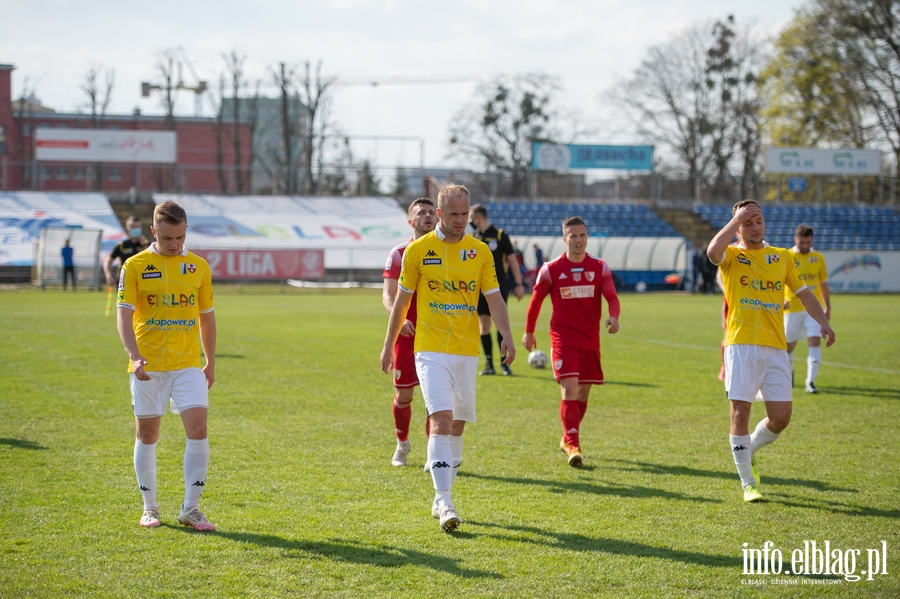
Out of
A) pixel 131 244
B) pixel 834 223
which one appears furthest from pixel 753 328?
pixel 834 223

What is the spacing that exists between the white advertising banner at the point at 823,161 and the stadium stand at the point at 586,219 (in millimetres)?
8013

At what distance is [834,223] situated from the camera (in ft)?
161

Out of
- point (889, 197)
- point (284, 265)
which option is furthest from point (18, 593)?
point (889, 197)

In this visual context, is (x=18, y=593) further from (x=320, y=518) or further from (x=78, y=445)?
(x=78, y=445)

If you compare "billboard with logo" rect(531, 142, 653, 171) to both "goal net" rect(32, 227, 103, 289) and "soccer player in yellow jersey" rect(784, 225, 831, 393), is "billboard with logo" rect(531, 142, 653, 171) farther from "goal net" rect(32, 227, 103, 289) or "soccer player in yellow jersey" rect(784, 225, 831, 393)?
"soccer player in yellow jersey" rect(784, 225, 831, 393)

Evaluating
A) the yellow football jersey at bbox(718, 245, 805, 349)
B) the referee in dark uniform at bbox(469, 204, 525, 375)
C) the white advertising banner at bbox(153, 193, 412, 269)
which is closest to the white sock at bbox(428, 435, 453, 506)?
the yellow football jersey at bbox(718, 245, 805, 349)

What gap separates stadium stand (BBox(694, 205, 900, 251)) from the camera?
4609 cm

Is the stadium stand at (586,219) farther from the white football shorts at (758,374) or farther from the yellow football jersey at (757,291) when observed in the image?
the white football shorts at (758,374)

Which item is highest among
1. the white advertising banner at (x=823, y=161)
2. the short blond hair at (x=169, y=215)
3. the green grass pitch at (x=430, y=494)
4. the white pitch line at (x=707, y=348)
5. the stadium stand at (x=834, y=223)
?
the white advertising banner at (x=823, y=161)

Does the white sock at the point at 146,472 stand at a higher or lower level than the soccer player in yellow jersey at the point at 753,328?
lower

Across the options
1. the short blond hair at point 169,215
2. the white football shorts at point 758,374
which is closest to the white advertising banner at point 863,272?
the white football shorts at point 758,374

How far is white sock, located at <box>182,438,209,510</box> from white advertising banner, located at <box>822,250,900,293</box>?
39348 millimetres

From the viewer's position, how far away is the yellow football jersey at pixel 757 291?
21.3 ft

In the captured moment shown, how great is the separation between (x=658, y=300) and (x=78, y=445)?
28182 mm
